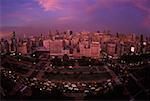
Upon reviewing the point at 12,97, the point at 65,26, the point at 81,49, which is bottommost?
the point at 12,97

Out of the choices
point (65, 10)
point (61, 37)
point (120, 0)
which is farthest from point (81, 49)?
point (120, 0)

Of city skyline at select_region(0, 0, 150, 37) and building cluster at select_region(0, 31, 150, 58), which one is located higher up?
city skyline at select_region(0, 0, 150, 37)

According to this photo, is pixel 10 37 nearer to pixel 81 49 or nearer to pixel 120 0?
pixel 81 49

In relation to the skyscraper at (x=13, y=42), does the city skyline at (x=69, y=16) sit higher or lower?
higher

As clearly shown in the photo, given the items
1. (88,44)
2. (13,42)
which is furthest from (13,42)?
(88,44)

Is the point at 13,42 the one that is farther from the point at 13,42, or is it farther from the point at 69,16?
the point at 69,16
